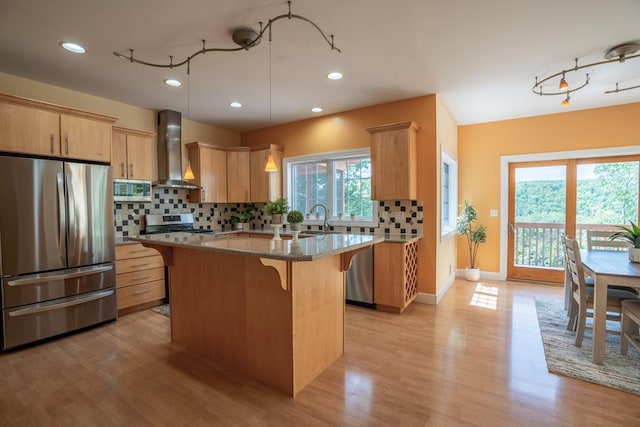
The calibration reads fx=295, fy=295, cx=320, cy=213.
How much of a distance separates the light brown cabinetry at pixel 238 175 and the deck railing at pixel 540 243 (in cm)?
463

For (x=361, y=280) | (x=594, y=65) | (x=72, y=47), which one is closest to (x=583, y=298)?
(x=361, y=280)

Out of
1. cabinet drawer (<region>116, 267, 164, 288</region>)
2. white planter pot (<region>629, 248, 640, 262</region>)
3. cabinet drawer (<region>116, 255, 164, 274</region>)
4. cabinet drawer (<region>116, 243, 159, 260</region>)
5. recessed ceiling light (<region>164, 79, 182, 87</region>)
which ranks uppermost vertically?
recessed ceiling light (<region>164, 79, 182, 87</region>)

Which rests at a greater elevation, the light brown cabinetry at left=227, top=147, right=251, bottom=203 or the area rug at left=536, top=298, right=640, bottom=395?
the light brown cabinetry at left=227, top=147, right=251, bottom=203

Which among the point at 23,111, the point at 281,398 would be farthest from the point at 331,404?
the point at 23,111

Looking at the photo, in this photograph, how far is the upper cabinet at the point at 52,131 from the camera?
2.66m

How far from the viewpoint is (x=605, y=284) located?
230 centimetres

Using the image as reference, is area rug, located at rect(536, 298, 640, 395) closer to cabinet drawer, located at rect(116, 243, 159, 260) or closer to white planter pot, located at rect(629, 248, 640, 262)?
white planter pot, located at rect(629, 248, 640, 262)

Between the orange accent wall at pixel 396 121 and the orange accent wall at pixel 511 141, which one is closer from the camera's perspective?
the orange accent wall at pixel 396 121

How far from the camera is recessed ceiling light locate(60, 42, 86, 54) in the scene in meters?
2.54

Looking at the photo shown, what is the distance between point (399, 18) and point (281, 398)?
2848mm

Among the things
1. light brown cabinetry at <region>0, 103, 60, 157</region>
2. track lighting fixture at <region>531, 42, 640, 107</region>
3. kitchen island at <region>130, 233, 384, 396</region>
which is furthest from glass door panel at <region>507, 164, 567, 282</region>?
light brown cabinetry at <region>0, 103, 60, 157</region>

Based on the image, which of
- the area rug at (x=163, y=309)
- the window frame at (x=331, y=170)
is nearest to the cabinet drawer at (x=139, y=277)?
the area rug at (x=163, y=309)

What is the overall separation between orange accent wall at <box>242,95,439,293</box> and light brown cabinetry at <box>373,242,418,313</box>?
305 mm

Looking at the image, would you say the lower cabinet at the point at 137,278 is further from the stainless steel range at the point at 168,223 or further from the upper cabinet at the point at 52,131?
the upper cabinet at the point at 52,131
